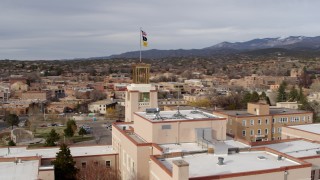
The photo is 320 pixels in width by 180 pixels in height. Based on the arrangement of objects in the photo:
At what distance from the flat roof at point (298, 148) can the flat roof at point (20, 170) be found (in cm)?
2042

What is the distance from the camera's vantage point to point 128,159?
32.8 m

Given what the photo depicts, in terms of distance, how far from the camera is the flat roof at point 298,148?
31609 mm

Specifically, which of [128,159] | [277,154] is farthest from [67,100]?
[277,154]

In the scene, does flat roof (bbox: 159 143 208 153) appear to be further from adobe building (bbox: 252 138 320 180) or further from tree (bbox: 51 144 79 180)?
tree (bbox: 51 144 79 180)

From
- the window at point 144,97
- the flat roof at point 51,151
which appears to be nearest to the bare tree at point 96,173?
the flat roof at point 51,151

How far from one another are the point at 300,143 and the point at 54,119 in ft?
241

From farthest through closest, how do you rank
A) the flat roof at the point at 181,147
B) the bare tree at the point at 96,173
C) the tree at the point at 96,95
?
the tree at the point at 96,95, the bare tree at the point at 96,173, the flat roof at the point at 181,147

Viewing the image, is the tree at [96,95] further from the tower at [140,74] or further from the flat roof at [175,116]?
the flat roof at [175,116]

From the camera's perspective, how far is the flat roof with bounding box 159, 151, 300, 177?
23938mm

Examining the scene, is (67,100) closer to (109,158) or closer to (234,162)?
(109,158)

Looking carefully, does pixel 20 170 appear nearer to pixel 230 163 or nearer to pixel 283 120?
pixel 230 163

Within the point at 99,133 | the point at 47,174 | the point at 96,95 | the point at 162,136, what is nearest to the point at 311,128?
the point at 162,136

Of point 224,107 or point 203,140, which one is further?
point 224,107

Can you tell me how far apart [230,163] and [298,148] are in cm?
1098
